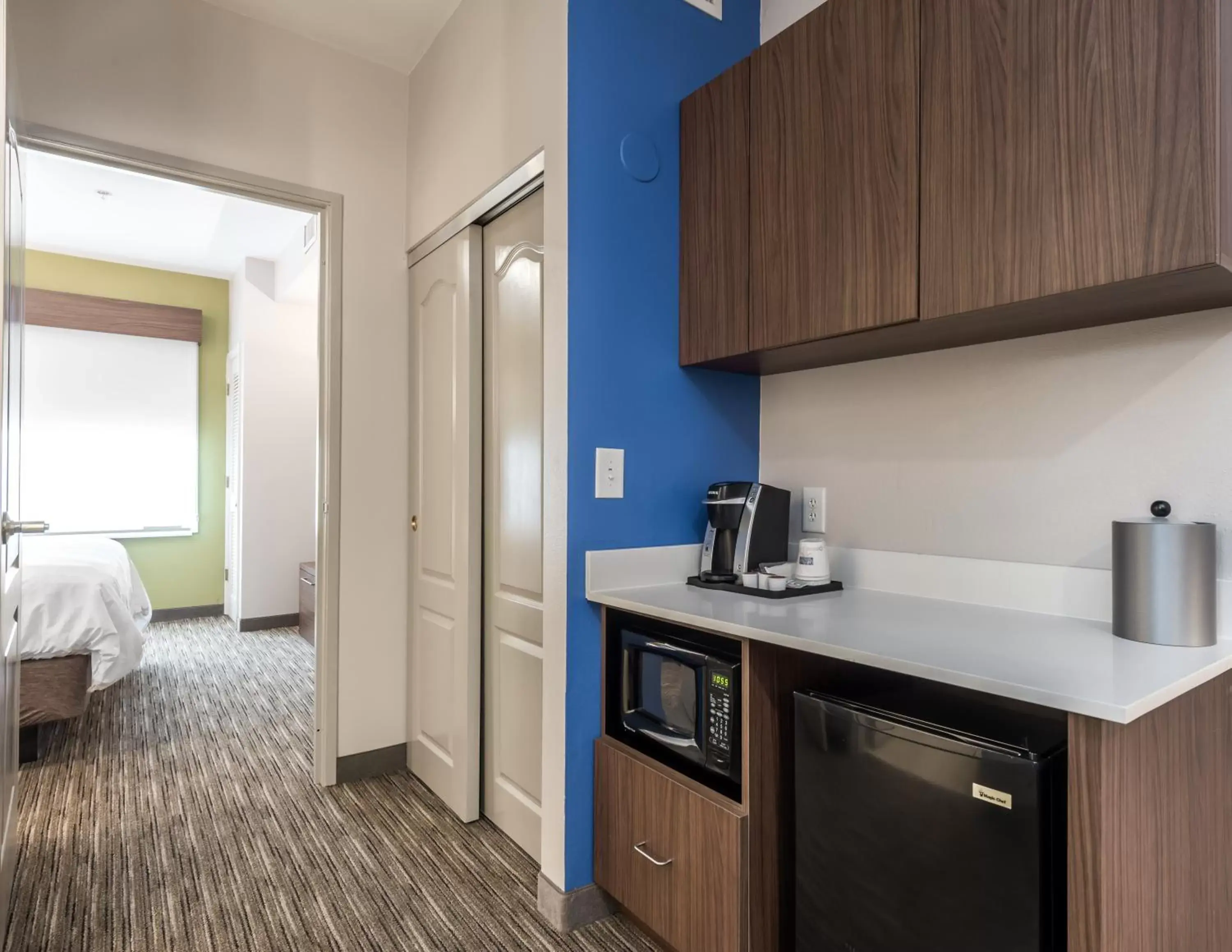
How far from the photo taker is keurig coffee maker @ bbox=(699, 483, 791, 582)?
1.89 meters

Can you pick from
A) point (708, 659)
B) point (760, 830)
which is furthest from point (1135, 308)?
point (760, 830)

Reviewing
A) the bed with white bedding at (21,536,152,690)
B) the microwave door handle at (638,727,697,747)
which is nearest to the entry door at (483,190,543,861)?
the microwave door handle at (638,727,697,747)

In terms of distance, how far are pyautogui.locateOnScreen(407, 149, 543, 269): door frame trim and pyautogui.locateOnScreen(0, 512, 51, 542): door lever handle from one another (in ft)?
4.74

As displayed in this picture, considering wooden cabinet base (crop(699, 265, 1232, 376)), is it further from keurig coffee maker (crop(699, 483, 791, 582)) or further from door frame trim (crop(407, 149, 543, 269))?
door frame trim (crop(407, 149, 543, 269))

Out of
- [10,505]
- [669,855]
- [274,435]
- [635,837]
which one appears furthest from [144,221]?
[669,855]

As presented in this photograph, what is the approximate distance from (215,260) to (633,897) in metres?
5.49

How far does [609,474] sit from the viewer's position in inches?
73.3

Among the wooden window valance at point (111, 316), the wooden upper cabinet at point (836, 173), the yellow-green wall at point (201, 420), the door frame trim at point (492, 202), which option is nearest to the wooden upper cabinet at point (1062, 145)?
the wooden upper cabinet at point (836, 173)

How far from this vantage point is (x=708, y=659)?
1.50 metres

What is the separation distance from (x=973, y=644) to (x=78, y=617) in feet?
11.1

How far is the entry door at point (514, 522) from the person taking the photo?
2.08m

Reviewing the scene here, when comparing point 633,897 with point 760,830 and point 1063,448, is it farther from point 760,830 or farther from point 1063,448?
point 1063,448

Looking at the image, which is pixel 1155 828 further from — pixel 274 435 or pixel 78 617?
pixel 274 435

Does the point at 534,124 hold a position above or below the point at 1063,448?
above
